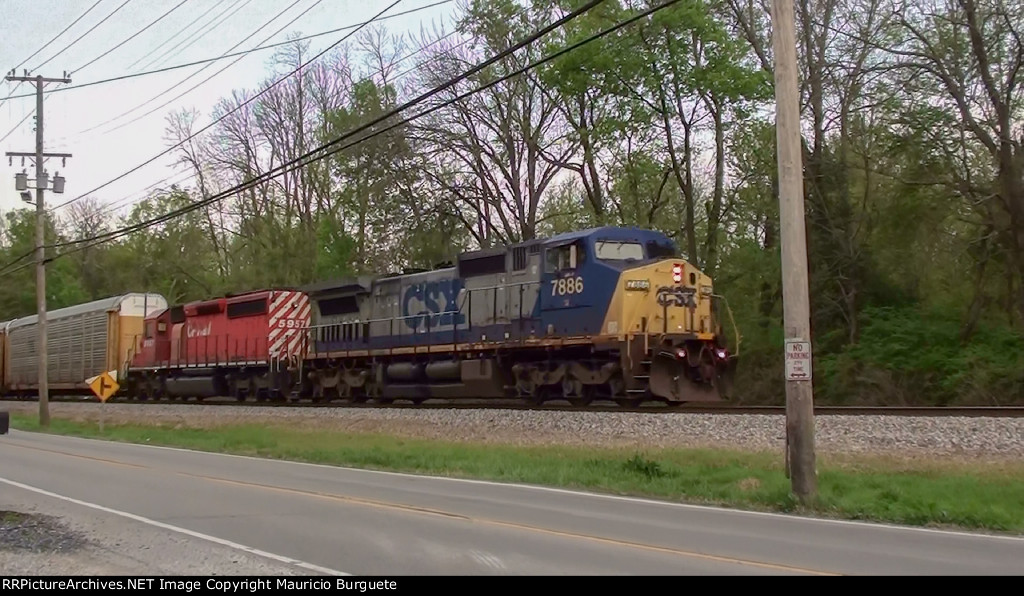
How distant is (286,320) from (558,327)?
13145mm

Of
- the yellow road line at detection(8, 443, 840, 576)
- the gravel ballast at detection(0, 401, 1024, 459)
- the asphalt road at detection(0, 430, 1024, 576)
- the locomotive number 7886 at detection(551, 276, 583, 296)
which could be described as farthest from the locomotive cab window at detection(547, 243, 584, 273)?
the yellow road line at detection(8, 443, 840, 576)

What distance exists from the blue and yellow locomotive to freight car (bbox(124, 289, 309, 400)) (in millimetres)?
4740

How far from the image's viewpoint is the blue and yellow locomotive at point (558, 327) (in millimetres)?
21969

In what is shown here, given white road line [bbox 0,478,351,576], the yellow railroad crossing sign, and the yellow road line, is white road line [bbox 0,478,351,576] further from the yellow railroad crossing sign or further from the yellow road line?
the yellow railroad crossing sign

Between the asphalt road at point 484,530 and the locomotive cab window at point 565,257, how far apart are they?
29.6 feet

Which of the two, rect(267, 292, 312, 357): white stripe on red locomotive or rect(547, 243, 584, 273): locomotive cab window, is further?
rect(267, 292, 312, 357): white stripe on red locomotive

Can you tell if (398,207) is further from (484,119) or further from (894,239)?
(894,239)

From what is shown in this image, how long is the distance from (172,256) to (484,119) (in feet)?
107

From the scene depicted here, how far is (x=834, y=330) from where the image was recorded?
32.2m

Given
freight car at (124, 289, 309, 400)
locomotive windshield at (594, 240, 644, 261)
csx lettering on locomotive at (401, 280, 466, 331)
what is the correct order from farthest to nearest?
freight car at (124, 289, 309, 400) < csx lettering on locomotive at (401, 280, 466, 331) < locomotive windshield at (594, 240, 644, 261)

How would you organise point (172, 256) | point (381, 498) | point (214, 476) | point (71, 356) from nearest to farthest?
point (381, 498) < point (214, 476) < point (71, 356) < point (172, 256)

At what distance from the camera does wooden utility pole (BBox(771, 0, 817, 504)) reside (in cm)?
1276

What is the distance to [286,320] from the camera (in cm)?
3303
